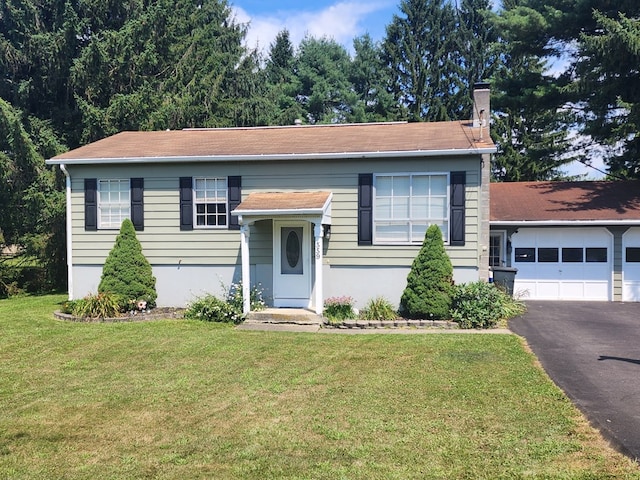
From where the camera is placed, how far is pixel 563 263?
14.5 meters

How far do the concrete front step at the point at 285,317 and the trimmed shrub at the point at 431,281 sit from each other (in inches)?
83.4

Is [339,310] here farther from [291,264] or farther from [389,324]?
[291,264]

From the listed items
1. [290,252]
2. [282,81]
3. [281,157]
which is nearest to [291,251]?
[290,252]

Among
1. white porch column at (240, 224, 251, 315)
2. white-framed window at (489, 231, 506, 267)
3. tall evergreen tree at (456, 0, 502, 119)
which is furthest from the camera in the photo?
tall evergreen tree at (456, 0, 502, 119)

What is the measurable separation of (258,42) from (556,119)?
1983cm

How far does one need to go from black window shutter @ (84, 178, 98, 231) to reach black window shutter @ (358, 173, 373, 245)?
21.4ft

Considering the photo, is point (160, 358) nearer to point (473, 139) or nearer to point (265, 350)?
point (265, 350)

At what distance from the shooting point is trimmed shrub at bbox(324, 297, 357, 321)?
429 inches

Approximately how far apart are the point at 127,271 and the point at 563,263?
38.9 ft

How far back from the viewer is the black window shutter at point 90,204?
40.9 ft

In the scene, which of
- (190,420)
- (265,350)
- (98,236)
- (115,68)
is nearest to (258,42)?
(115,68)

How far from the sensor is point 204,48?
26.2 metres

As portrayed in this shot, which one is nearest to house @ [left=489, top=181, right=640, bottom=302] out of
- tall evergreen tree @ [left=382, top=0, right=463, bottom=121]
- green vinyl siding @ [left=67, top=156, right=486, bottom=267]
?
green vinyl siding @ [left=67, top=156, right=486, bottom=267]

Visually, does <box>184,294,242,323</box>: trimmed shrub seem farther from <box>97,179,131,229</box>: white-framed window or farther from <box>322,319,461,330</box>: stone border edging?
<box>97,179,131,229</box>: white-framed window
